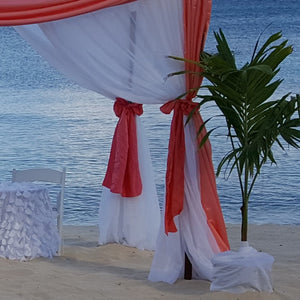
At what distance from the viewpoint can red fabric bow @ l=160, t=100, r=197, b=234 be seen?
5117mm

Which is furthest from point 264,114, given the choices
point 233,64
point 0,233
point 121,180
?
point 0,233

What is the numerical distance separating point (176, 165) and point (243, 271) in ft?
2.70

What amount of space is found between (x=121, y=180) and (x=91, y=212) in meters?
2.02

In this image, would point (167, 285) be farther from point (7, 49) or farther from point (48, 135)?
point (7, 49)

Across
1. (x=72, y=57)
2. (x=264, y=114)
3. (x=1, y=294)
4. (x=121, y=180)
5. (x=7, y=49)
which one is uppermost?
(x=7, y=49)

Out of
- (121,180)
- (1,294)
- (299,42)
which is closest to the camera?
(1,294)

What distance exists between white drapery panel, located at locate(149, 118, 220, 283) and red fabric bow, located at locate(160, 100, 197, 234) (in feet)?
0.15

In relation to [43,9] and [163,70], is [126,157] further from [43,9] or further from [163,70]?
[43,9]

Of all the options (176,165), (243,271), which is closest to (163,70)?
(176,165)

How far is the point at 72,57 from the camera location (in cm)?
564

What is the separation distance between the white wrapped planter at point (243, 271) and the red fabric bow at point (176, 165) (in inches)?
18.1

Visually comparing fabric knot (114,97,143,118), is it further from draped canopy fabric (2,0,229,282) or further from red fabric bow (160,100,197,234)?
red fabric bow (160,100,197,234)

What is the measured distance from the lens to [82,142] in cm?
1143

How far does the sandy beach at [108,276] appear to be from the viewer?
4.79 metres
